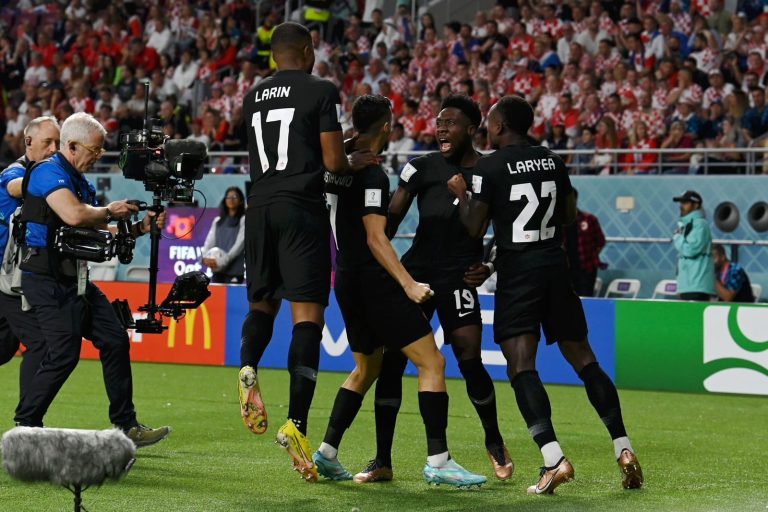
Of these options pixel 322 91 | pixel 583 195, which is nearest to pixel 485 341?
pixel 583 195

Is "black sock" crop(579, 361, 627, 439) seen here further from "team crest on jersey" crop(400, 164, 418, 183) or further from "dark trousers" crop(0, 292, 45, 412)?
"dark trousers" crop(0, 292, 45, 412)

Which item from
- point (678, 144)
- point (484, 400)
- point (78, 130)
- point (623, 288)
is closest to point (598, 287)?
point (623, 288)

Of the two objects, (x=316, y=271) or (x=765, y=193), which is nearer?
(x=316, y=271)

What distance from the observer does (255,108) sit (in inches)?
296

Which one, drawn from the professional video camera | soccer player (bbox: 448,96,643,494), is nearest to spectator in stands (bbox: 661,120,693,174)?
soccer player (bbox: 448,96,643,494)

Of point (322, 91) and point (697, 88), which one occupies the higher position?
point (697, 88)

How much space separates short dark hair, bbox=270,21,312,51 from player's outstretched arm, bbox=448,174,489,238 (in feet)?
3.97

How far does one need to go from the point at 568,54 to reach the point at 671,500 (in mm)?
13400

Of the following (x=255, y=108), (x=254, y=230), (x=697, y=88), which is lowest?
(x=254, y=230)

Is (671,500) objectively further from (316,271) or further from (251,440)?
(251,440)

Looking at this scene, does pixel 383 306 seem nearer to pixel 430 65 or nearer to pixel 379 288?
pixel 379 288

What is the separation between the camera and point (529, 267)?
7.54 meters

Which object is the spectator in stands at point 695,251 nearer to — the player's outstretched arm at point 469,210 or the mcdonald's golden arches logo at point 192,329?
the mcdonald's golden arches logo at point 192,329

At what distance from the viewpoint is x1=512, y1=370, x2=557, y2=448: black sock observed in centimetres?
738
